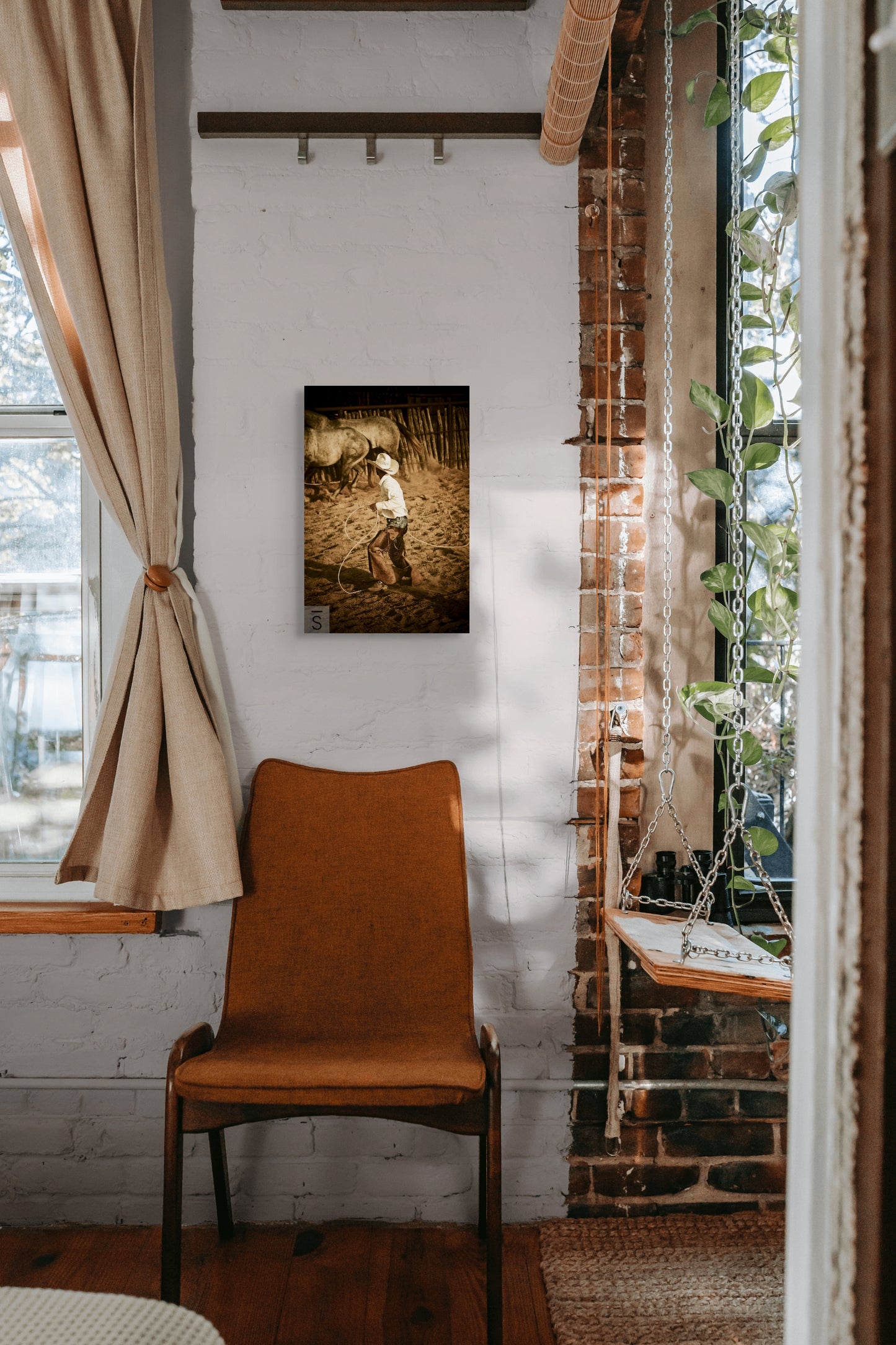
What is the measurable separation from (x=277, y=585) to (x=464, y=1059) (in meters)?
1.05

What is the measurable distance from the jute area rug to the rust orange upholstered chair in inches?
8.1

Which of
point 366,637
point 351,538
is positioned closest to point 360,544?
point 351,538

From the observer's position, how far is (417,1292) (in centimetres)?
164

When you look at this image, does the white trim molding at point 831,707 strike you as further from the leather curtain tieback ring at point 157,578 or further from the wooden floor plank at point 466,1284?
the leather curtain tieback ring at point 157,578

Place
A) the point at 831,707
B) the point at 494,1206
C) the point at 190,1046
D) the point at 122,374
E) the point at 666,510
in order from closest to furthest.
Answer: the point at 831,707
the point at 494,1206
the point at 190,1046
the point at 122,374
the point at 666,510

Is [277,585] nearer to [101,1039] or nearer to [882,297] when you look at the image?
[101,1039]

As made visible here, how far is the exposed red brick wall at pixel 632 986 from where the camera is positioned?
6.11ft

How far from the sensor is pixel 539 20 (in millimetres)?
1854

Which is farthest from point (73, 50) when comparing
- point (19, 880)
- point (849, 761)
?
point (849, 761)

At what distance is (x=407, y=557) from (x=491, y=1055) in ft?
3.35

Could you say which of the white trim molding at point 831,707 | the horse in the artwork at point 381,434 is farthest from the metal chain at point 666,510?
the white trim molding at point 831,707

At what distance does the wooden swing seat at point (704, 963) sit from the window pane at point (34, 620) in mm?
1363

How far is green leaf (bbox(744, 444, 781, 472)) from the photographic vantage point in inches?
66.4

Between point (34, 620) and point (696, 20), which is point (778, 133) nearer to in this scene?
point (696, 20)
